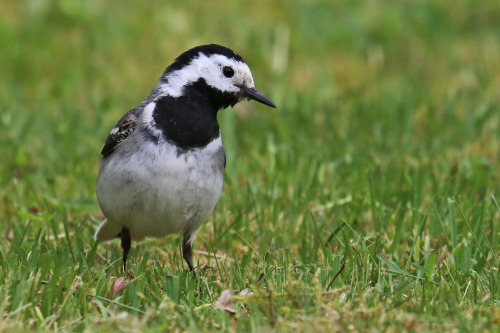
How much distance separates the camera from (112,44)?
30.1 feet

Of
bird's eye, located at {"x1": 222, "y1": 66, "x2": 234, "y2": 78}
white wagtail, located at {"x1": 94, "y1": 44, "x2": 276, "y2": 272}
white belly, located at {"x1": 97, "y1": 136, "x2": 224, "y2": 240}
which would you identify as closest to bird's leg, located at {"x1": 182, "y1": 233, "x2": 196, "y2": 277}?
white wagtail, located at {"x1": 94, "y1": 44, "x2": 276, "y2": 272}

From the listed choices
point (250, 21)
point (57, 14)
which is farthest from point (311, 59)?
point (57, 14)

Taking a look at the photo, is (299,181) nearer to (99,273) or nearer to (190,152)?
(190,152)

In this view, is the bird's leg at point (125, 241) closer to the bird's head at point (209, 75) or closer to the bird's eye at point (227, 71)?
the bird's head at point (209, 75)

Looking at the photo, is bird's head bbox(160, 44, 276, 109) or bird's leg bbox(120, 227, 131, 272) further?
bird's leg bbox(120, 227, 131, 272)

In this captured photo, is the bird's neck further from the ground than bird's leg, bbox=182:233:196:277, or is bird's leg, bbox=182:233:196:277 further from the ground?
the bird's neck

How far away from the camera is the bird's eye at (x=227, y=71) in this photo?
484 cm

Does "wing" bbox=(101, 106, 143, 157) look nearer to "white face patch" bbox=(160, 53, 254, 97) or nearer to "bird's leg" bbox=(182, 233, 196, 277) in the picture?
"white face patch" bbox=(160, 53, 254, 97)

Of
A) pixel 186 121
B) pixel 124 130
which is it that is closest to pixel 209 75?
pixel 186 121

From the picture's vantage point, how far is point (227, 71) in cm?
Result: 486

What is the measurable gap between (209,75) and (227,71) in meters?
0.12

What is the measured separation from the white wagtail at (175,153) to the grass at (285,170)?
0.85ft

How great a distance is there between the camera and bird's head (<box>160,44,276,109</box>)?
4.79m

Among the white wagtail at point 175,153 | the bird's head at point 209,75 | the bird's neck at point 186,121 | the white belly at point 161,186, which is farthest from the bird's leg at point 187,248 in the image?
the bird's head at point 209,75
